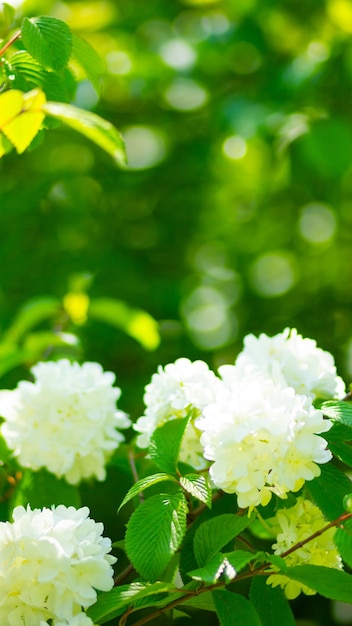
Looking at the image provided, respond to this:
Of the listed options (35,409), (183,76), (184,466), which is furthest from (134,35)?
(184,466)

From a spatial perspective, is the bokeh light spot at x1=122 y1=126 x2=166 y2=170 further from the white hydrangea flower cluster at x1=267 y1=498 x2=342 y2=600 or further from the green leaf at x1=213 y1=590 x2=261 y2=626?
the green leaf at x1=213 y1=590 x2=261 y2=626

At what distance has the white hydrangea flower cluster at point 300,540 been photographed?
2.82 feet

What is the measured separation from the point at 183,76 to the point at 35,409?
1.82 metres

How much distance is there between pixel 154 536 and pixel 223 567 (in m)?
0.09

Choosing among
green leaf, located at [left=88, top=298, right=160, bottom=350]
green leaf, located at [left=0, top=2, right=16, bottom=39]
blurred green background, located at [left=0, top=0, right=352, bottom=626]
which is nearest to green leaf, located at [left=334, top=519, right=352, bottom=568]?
green leaf, located at [left=0, top=2, right=16, bottom=39]

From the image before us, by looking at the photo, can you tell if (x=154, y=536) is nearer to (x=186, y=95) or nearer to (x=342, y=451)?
(x=342, y=451)

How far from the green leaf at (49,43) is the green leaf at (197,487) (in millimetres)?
525

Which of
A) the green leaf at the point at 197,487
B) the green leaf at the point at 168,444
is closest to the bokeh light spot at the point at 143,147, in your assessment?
the green leaf at the point at 168,444

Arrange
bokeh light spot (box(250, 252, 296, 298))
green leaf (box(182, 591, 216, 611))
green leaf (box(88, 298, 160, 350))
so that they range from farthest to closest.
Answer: bokeh light spot (box(250, 252, 296, 298)), green leaf (box(88, 298, 160, 350)), green leaf (box(182, 591, 216, 611))

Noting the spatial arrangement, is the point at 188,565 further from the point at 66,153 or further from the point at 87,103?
the point at 66,153

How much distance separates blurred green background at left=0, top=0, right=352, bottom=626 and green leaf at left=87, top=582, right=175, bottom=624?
1539 millimetres

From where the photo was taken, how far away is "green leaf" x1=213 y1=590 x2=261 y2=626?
77cm

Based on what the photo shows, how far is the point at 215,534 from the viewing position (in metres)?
0.83

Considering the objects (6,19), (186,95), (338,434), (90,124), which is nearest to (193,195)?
(186,95)
